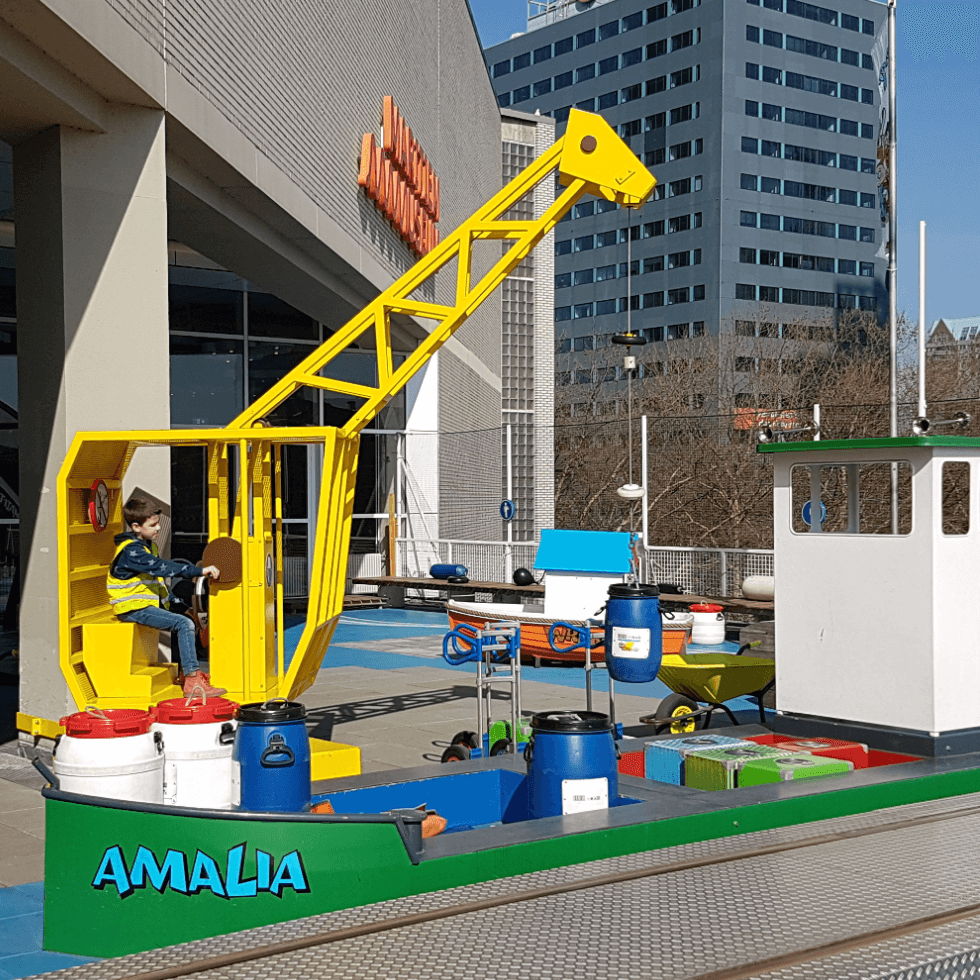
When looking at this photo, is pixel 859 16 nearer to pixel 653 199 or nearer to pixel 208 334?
pixel 653 199

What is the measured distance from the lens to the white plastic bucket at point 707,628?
56.4 ft

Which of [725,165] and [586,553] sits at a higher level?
[725,165]

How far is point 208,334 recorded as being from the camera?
22094mm

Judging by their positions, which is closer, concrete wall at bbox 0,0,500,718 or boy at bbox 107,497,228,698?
boy at bbox 107,497,228,698

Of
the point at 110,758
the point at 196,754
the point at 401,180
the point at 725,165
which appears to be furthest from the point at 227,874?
the point at 725,165

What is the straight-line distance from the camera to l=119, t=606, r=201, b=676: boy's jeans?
9156 millimetres

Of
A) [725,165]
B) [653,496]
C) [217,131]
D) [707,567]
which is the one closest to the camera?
[217,131]

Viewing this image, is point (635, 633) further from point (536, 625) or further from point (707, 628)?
point (707, 628)

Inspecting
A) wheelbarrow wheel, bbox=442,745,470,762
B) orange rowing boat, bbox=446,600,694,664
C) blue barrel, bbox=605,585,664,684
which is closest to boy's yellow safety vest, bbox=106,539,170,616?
wheelbarrow wheel, bbox=442,745,470,762

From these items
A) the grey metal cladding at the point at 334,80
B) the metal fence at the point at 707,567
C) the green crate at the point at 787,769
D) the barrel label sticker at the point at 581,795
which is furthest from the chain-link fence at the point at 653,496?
the barrel label sticker at the point at 581,795

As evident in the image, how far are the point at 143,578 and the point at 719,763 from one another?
479cm

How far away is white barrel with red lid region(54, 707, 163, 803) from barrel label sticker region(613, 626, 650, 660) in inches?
134

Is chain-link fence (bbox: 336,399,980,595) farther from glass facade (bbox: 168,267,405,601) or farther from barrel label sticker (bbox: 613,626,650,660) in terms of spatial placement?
barrel label sticker (bbox: 613,626,650,660)

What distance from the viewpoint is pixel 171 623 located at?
30.1ft
